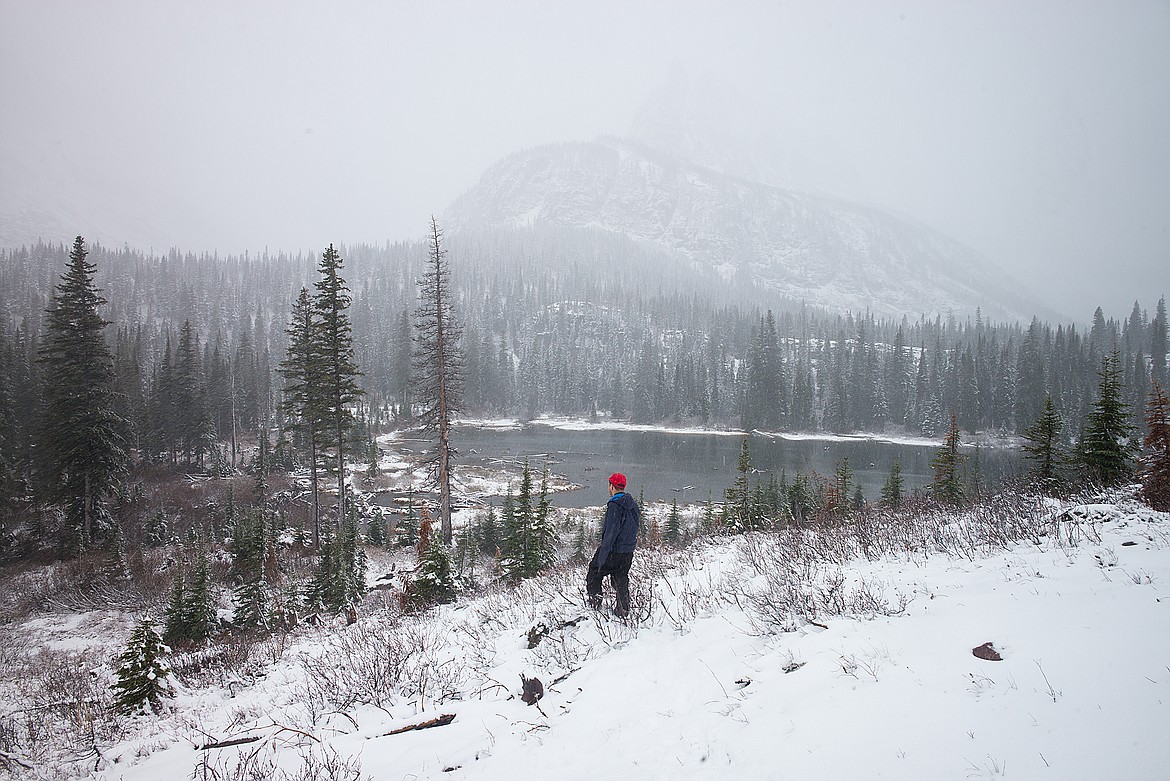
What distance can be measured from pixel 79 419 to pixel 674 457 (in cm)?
5502

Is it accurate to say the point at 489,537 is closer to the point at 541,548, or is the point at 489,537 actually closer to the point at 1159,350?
the point at 541,548

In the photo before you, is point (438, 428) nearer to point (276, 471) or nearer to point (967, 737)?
point (967, 737)

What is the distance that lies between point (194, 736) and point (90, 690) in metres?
5.40

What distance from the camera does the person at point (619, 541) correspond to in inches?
250

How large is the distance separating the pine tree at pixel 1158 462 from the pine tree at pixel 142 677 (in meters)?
14.9

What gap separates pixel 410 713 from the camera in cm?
512

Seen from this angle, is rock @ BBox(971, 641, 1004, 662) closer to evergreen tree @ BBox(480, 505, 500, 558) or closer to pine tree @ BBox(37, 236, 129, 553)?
evergreen tree @ BBox(480, 505, 500, 558)

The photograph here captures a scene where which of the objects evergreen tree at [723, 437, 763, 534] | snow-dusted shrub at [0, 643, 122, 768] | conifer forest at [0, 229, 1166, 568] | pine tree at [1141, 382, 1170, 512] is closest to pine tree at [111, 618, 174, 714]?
snow-dusted shrub at [0, 643, 122, 768]

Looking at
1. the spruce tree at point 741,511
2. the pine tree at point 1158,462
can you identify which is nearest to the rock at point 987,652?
the pine tree at point 1158,462

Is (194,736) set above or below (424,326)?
below

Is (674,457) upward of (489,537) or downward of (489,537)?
downward

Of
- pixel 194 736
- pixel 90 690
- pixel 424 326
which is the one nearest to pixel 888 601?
pixel 194 736

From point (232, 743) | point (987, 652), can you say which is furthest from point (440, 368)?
point (987, 652)

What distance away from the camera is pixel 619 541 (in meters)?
6.45
